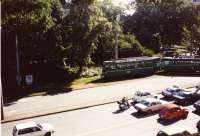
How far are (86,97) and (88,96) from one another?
20.8 inches

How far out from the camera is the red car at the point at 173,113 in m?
32.7

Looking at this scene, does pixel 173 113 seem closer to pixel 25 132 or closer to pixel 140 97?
pixel 140 97

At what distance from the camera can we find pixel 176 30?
91.6m

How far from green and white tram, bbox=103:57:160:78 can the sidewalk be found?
256 cm

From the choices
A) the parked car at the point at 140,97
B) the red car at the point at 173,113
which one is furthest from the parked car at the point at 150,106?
the parked car at the point at 140,97

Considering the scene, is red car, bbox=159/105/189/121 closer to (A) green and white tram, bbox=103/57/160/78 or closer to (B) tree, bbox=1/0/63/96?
(A) green and white tram, bbox=103/57/160/78

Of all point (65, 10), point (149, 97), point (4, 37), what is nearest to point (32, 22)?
point (4, 37)

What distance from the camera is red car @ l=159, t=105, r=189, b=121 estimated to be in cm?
3272

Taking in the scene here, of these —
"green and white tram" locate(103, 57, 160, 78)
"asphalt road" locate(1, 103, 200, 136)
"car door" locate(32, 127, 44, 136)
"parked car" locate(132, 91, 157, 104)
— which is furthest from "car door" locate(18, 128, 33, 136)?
"green and white tram" locate(103, 57, 160, 78)

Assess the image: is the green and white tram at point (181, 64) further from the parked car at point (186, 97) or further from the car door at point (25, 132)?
the car door at point (25, 132)

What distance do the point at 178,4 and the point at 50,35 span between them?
48789 millimetres

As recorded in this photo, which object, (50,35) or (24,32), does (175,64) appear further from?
(24,32)

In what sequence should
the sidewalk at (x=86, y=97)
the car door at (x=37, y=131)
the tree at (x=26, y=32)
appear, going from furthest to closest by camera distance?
1. the tree at (x=26, y=32)
2. the sidewalk at (x=86, y=97)
3. the car door at (x=37, y=131)

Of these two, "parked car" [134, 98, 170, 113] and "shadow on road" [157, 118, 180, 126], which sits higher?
"parked car" [134, 98, 170, 113]
